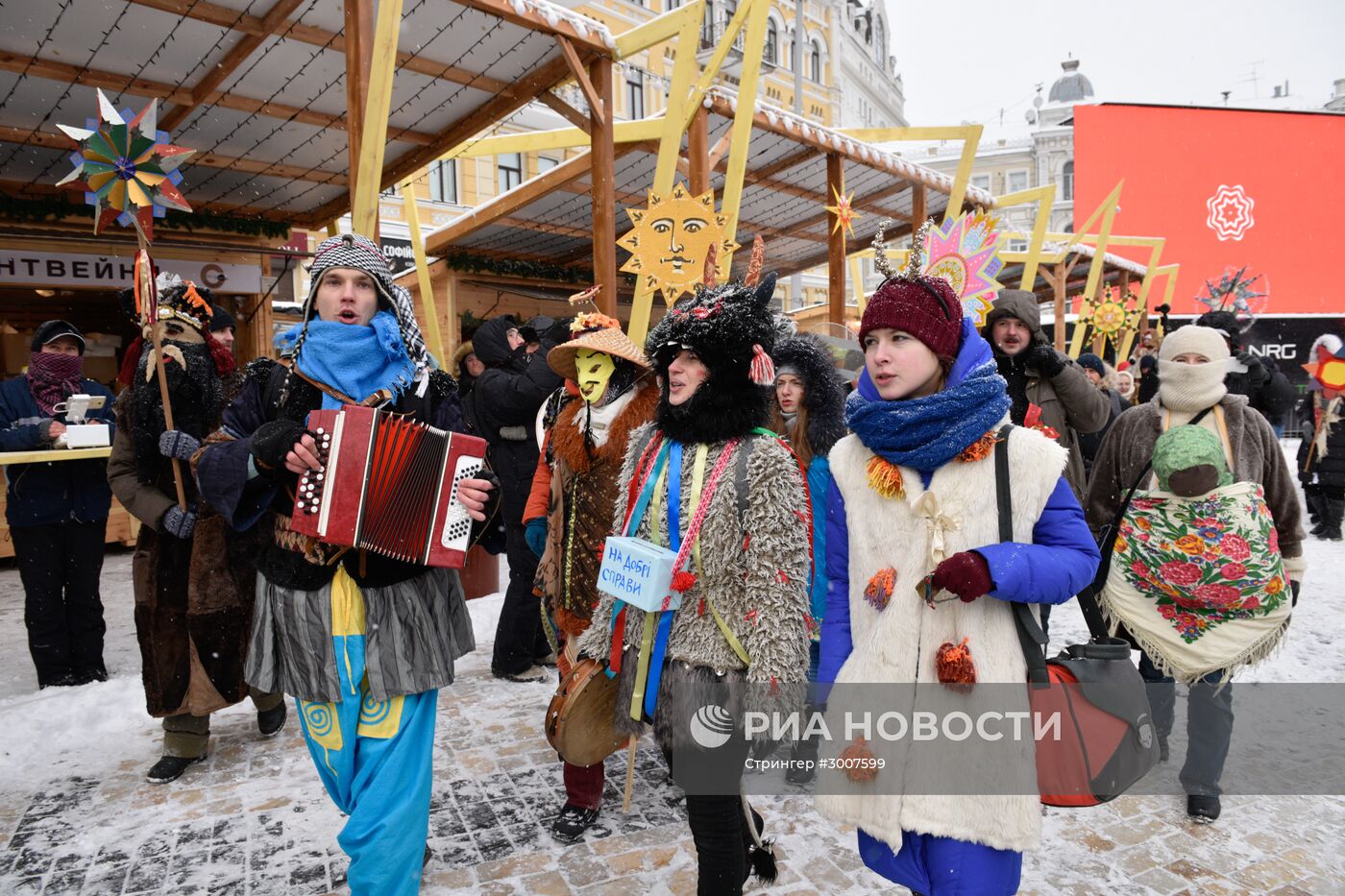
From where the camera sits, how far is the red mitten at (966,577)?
1746 mm

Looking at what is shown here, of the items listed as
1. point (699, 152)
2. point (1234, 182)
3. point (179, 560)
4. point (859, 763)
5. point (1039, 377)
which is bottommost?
point (859, 763)

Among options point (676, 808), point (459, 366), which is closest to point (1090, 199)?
point (459, 366)

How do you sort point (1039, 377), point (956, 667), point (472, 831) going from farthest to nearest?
1. point (1039, 377)
2. point (472, 831)
3. point (956, 667)

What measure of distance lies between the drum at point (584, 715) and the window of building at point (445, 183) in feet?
70.7

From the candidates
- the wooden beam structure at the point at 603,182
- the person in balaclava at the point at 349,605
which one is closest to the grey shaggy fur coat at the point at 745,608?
the person in balaclava at the point at 349,605

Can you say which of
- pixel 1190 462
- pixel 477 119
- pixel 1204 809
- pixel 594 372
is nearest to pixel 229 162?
pixel 477 119

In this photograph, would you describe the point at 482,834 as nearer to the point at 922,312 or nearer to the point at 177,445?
the point at 177,445

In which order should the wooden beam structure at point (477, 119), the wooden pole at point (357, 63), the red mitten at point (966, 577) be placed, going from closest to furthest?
the red mitten at point (966, 577) < the wooden pole at point (357, 63) < the wooden beam structure at point (477, 119)

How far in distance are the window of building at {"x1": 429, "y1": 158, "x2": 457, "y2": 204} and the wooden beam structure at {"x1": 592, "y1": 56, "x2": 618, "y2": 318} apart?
1728cm

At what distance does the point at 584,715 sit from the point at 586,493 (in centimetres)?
118

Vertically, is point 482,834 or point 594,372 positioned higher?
point 594,372

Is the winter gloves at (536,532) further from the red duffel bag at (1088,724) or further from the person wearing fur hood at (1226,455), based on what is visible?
the person wearing fur hood at (1226,455)

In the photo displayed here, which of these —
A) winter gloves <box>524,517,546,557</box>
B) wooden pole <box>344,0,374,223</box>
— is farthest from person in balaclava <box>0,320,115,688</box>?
winter gloves <box>524,517,546,557</box>

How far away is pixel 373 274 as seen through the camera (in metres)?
2.67
